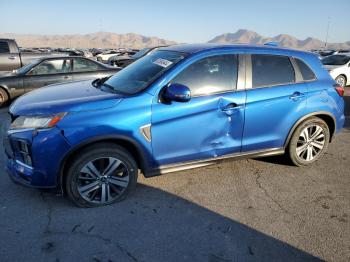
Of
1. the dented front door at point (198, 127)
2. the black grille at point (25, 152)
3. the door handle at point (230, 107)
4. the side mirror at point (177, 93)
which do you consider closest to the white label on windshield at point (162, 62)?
the side mirror at point (177, 93)

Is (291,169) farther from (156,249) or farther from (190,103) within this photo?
(156,249)

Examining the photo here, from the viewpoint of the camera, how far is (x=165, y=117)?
11.7 ft

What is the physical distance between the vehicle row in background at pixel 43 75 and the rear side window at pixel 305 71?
578 cm

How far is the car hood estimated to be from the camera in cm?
330

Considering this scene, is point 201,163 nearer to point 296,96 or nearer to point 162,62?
point 162,62

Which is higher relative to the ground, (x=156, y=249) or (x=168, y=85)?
(x=168, y=85)

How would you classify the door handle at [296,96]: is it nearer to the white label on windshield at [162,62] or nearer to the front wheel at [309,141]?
the front wheel at [309,141]

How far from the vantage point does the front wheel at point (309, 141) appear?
15.1 ft

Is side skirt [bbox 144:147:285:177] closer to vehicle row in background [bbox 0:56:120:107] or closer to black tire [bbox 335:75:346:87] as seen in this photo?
vehicle row in background [bbox 0:56:120:107]

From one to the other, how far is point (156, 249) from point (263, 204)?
4.81ft

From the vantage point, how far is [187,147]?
3793 millimetres

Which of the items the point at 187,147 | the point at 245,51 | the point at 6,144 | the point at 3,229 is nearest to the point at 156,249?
the point at 187,147

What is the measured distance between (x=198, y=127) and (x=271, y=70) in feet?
4.39

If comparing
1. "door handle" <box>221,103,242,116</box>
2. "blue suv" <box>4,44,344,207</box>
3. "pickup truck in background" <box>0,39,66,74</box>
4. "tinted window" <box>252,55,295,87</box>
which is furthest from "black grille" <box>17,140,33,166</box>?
"pickup truck in background" <box>0,39,66,74</box>
